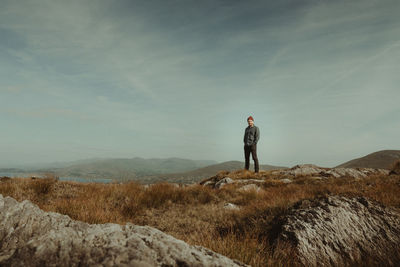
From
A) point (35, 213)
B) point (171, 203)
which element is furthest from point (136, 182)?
point (35, 213)

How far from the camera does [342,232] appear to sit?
261 centimetres

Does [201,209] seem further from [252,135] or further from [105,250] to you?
[252,135]

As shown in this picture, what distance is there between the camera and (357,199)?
3146 millimetres

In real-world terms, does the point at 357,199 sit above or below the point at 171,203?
above

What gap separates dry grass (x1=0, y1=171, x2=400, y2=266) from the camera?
92.7 inches

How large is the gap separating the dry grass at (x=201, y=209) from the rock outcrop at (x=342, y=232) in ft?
0.90

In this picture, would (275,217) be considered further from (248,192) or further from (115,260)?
(248,192)

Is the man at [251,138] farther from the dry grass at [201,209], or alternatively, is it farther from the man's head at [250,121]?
the dry grass at [201,209]

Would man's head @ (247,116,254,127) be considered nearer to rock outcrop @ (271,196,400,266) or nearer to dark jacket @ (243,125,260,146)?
dark jacket @ (243,125,260,146)

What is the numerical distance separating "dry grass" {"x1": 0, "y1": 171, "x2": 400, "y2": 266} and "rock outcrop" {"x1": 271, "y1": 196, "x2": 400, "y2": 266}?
27 centimetres

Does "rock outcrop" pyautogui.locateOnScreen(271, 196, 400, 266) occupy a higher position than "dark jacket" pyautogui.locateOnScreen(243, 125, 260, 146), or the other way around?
"dark jacket" pyautogui.locateOnScreen(243, 125, 260, 146)

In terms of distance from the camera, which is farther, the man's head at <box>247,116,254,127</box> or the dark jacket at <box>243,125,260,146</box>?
the man's head at <box>247,116,254,127</box>

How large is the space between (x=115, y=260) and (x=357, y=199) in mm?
3667

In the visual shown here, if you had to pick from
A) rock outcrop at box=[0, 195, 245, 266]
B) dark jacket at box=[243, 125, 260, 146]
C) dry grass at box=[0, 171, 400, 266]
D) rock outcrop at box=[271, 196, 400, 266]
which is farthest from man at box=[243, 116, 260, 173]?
rock outcrop at box=[0, 195, 245, 266]
